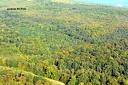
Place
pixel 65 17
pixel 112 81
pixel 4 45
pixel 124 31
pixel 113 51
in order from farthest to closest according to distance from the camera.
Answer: pixel 65 17 < pixel 124 31 < pixel 4 45 < pixel 113 51 < pixel 112 81

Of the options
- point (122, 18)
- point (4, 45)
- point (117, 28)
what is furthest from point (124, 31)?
point (4, 45)

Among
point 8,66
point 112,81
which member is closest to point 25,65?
point 8,66

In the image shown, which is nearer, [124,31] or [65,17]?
[124,31]

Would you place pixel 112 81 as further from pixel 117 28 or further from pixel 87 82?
pixel 117 28

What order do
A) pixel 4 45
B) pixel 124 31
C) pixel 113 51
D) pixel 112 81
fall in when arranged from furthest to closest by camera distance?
1. pixel 124 31
2. pixel 4 45
3. pixel 113 51
4. pixel 112 81

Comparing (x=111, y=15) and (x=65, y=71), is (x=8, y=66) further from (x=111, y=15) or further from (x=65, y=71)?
(x=111, y=15)

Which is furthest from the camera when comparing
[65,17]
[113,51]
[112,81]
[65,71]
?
[65,17]
